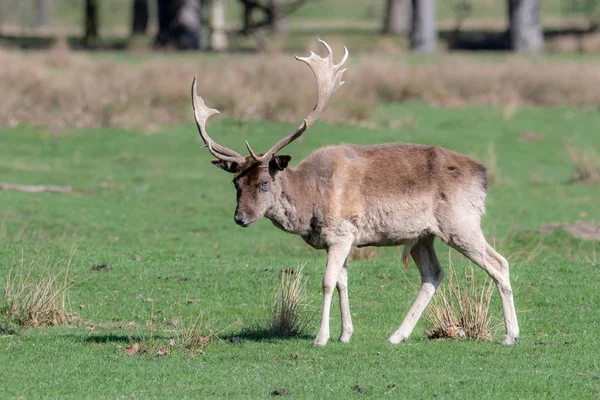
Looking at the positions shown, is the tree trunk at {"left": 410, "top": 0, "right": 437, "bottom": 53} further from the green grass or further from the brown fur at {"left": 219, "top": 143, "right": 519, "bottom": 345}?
the brown fur at {"left": 219, "top": 143, "right": 519, "bottom": 345}

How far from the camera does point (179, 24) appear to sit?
155 feet

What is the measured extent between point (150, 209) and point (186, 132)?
942cm

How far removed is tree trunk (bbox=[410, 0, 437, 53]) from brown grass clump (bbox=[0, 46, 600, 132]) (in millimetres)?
6293

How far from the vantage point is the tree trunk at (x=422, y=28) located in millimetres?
46250

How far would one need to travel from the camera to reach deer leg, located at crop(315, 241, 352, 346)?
35.4 ft

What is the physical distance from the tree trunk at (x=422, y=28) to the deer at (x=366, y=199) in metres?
35.6

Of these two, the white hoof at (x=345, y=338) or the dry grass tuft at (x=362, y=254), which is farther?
the dry grass tuft at (x=362, y=254)

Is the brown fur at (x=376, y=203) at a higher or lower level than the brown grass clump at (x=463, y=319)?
higher

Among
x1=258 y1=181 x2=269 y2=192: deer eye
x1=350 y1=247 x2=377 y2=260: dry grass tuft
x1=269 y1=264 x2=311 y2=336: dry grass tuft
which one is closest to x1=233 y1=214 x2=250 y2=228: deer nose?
x1=258 y1=181 x2=269 y2=192: deer eye

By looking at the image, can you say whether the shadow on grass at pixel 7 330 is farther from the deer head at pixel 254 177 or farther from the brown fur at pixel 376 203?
the brown fur at pixel 376 203

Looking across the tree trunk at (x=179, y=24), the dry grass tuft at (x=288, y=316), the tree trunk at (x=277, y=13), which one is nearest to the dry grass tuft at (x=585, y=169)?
the dry grass tuft at (x=288, y=316)

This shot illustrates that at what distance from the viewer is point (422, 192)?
36.4 ft

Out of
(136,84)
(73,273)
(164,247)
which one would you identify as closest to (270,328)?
(73,273)

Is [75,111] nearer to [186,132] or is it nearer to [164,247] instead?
[186,132]
